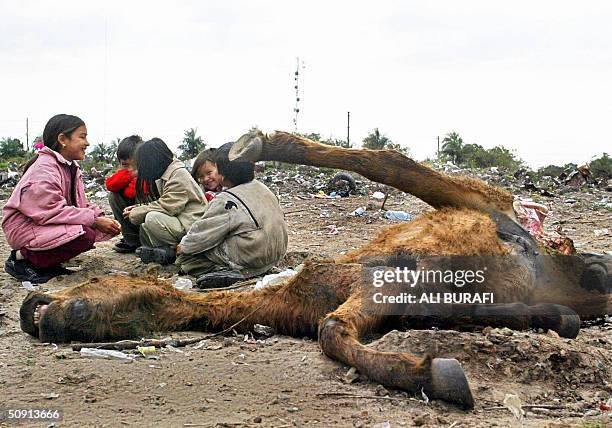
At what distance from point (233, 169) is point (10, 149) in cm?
1397

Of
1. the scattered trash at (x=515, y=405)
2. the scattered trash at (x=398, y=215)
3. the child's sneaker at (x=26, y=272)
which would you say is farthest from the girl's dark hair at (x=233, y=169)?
the scattered trash at (x=398, y=215)

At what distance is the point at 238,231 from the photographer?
5391mm

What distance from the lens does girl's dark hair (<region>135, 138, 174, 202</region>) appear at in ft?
20.2

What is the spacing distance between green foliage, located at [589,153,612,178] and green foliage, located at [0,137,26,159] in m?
12.2

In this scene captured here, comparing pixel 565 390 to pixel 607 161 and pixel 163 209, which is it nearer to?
pixel 163 209

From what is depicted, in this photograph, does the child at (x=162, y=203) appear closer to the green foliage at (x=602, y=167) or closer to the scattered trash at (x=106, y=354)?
the scattered trash at (x=106, y=354)

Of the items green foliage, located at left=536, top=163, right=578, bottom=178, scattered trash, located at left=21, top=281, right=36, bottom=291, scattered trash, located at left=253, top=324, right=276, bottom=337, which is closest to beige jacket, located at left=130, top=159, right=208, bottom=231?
scattered trash, located at left=21, top=281, right=36, bottom=291

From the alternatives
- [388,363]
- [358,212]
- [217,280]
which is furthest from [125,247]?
[388,363]

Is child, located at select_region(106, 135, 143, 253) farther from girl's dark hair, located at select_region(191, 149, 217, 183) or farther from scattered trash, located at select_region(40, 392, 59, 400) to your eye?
scattered trash, located at select_region(40, 392, 59, 400)

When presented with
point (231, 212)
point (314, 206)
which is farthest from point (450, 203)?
point (314, 206)

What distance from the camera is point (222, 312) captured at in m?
3.94

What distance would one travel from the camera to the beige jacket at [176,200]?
19.9ft

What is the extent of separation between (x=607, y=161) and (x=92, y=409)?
12.9m

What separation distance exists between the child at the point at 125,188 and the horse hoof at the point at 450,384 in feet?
13.6
